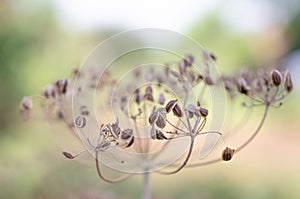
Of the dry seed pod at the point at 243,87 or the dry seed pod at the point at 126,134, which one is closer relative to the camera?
the dry seed pod at the point at 126,134

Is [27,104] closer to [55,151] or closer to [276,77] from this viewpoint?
[276,77]

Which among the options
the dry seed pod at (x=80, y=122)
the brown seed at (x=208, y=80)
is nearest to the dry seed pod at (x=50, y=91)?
the dry seed pod at (x=80, y=122)

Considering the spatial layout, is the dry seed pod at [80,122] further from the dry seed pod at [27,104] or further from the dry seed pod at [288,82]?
the dry seed pod at [288,82]

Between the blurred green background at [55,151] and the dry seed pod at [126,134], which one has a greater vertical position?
the blurred green background at [55,151]

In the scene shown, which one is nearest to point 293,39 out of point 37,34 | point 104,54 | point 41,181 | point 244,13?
point 244,13

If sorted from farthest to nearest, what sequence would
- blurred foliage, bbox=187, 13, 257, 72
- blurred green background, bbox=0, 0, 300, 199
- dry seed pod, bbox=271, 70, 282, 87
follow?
blurred foliage, bbox=187, 13, 257, 72, blurred green background, bbox=0, 0, 300, 199, dry seed pod, bbox=271, 70, 282, 87

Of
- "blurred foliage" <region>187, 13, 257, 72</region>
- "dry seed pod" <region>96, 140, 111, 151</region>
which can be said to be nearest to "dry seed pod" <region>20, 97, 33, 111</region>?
"dry seed pod" <region>96, 140, 111, 151</region>

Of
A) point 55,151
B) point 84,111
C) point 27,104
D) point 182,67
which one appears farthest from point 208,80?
point 55,151

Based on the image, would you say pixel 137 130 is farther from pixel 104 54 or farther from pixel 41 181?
pixel 41 181

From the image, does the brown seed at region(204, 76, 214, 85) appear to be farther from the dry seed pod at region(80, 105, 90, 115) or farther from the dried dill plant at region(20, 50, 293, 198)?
the dry seed pod at region(80, 105, 90, 115)
